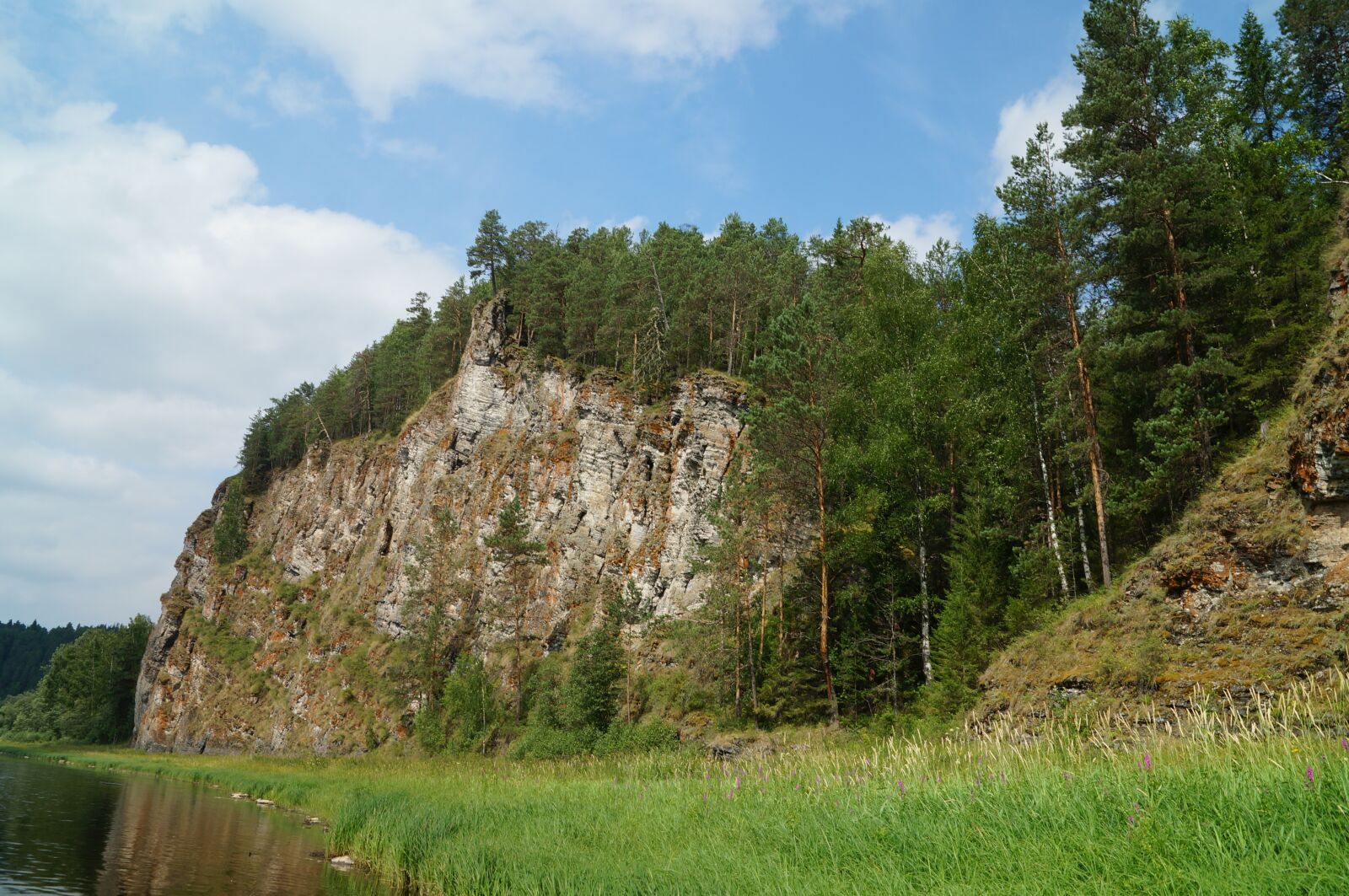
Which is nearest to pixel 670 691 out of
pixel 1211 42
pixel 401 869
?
pixel 401 869

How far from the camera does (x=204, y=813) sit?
2825cm

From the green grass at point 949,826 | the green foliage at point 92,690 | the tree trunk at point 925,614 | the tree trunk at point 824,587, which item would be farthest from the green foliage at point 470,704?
the green foliage at point 92,690

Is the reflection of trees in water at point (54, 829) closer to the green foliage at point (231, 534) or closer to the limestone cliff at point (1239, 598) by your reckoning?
the limestone cliff at point (1239, 598)

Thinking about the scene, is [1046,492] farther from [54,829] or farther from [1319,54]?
[54,829]

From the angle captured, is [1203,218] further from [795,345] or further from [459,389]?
[459,389]

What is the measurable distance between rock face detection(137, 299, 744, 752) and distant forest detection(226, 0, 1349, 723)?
298 inches

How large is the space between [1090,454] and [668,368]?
112 ft

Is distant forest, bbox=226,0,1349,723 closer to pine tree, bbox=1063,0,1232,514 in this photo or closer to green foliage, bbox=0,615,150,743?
pine tree, bbox=1063,0,1232,514

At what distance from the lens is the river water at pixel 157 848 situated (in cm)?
1531

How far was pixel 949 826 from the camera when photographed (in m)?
7.83

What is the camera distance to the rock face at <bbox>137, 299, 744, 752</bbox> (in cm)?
4622

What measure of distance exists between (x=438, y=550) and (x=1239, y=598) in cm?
5026

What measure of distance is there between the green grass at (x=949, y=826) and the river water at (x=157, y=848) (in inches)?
85.2

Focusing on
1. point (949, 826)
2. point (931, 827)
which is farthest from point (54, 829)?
point (949, 826)
